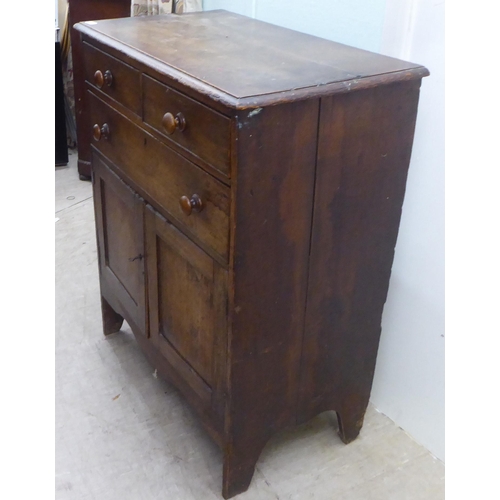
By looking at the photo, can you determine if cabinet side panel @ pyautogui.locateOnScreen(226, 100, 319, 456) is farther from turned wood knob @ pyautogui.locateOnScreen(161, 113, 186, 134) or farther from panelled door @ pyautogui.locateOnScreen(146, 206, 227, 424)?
turned wood knob @ pyautogui.locateOnScreen(161, 113, 186, 134)

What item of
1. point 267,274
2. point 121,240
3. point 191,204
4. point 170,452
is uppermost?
point 191,204

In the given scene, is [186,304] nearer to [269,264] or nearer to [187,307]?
[187,307]

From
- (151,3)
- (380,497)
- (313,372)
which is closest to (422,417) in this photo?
(380,497)

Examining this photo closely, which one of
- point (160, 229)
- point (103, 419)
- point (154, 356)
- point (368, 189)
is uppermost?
point (368, 189)

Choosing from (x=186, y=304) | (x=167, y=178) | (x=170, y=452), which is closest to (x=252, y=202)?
(x=167, y=178)

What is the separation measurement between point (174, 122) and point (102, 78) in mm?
393

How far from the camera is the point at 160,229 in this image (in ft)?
4.50

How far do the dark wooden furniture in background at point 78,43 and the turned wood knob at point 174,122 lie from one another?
176 centimetres

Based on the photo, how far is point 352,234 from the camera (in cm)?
127

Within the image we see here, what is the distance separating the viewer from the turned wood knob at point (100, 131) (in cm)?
153

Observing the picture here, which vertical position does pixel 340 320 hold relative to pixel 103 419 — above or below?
above

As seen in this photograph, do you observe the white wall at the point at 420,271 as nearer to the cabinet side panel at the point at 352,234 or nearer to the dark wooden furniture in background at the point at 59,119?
the cabinet side panel at the point at 352,234

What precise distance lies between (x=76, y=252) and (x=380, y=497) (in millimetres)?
1549
